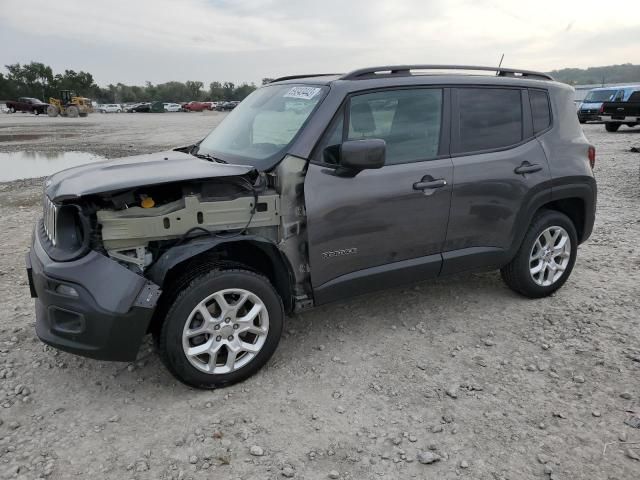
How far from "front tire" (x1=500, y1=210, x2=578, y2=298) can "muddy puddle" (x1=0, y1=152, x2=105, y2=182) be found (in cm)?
1031

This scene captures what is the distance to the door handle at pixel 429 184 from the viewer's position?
365 centimetres

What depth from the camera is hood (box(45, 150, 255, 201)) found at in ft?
9.44

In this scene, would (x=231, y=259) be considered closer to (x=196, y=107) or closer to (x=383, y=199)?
(x=383, y=199)

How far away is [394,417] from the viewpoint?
300 centimetres

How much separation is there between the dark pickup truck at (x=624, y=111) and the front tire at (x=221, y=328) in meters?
19.7

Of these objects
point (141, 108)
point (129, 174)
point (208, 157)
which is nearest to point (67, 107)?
point (141, 108)

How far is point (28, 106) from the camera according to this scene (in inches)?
1884

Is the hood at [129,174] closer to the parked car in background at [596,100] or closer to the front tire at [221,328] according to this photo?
the front tire at [221,328]

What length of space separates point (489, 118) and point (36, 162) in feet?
42.4

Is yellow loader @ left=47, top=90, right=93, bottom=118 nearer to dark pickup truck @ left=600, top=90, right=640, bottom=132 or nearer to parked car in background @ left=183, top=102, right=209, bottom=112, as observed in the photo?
parked car in background @ left=183, top=102, right=209, bottom=112

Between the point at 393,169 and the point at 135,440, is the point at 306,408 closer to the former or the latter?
the point at 135,440

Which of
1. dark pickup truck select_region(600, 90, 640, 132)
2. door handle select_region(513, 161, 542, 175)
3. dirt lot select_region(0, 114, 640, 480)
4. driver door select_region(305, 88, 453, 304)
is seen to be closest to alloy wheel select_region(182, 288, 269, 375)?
dirt lot select_region(0, 114, 640, 480)

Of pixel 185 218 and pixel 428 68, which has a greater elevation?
pixel 428 68

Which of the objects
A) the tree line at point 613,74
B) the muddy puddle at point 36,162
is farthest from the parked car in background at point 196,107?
the muddy puddle at point 36,162
